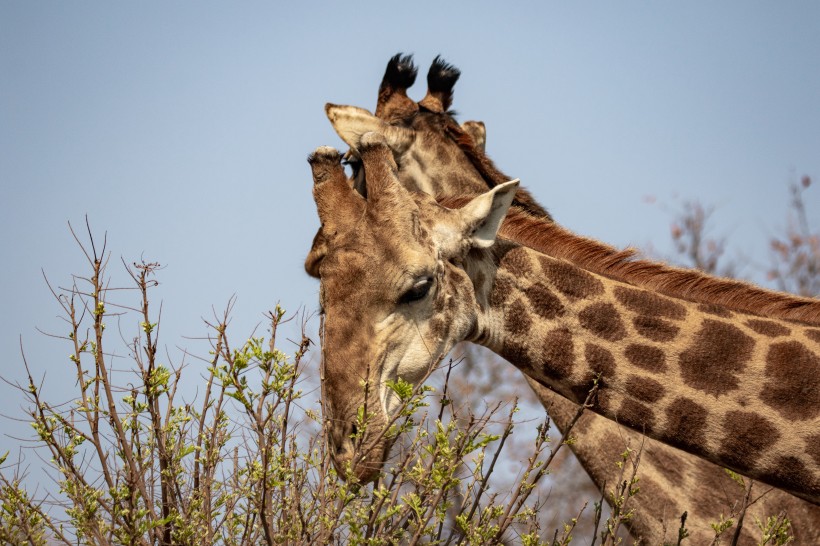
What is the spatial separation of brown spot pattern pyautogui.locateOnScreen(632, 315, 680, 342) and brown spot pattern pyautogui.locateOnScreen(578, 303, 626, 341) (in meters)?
0.09

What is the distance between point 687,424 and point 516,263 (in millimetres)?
1221

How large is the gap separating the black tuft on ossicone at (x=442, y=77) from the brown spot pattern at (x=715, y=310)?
573cm

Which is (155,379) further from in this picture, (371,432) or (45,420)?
(371,432)

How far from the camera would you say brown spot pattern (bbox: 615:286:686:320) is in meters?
5.06

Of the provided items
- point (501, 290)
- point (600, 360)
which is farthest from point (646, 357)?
point (501, 290)

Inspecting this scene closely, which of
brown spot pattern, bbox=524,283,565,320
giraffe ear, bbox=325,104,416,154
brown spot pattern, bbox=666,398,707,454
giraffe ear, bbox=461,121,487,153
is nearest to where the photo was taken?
brown spot pattern, bbox=666,398,707,454

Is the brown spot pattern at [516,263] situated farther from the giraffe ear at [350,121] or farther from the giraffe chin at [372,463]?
the giraffe ear at [350,121]

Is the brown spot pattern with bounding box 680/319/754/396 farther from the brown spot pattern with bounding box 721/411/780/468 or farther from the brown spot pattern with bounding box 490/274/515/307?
the brown spot pattern with bounding box 490/274/515/307

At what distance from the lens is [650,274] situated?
535cm

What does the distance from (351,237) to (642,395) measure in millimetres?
1689

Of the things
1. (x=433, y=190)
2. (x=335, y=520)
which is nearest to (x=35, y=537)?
(x=335, y=520)

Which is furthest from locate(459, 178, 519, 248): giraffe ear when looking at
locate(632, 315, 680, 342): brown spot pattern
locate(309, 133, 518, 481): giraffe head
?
locate(632, 315, 680, 342): brown spot pattern

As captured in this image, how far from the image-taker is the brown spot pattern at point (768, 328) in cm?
488

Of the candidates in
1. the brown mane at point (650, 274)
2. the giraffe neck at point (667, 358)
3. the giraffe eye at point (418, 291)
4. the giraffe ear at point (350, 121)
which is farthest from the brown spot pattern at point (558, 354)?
the giraffe ear at point (350, 121)
